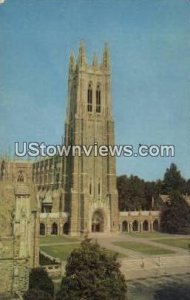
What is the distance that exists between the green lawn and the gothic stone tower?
9.68 m

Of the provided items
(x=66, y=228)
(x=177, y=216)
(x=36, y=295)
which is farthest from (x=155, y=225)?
(x=36, y=295)

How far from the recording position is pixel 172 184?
54469 millimetres

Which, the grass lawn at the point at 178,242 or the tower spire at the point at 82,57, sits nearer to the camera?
the grass lawn at the point at 178,242

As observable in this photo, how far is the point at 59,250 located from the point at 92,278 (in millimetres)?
16062

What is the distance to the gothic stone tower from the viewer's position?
1679 inches

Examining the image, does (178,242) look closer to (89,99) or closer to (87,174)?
(87,174)

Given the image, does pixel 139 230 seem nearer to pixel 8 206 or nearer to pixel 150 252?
pixel 150 252

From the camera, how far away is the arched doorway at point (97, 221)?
142 ft

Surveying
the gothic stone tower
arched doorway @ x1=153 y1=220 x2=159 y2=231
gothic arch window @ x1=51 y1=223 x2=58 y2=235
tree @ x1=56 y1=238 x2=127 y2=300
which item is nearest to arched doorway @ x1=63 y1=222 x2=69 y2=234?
gothic arch window @ x1=51 y1=223 x2=58 y2=235

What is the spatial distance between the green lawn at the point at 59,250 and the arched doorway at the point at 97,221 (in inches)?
429

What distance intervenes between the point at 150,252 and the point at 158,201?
21678 mm

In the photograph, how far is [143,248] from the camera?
99.7 ft

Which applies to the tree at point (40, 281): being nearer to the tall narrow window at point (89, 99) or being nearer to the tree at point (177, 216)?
the tree at point (177, 216)

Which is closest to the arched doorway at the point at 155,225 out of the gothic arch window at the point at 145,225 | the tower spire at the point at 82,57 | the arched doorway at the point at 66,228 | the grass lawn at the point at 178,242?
the gothic arch window at the point at 145,225
